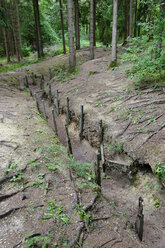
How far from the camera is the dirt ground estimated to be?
11.8ft

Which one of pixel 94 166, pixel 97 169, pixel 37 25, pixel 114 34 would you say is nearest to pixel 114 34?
pixel 114 34

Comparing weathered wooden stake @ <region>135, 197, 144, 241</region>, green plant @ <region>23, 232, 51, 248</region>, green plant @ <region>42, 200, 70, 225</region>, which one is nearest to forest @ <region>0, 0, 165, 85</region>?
weathered wooden stake @ <region>135, 197, 144, 241</region>

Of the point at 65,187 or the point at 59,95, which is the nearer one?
the point at 65,187

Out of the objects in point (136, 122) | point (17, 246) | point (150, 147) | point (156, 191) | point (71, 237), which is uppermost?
point (136, 122)

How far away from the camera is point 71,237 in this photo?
3395 millimetres

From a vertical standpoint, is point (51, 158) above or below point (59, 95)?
below

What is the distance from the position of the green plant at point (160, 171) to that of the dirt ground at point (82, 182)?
18cm

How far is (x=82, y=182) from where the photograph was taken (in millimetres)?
5188

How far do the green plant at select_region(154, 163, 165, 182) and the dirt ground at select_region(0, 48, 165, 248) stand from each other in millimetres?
183

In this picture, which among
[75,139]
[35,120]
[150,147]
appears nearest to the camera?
[150,147]

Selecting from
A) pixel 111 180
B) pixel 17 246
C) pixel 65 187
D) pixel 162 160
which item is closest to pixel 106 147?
pixel 111 180

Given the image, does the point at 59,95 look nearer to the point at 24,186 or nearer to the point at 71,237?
the point at 24,186

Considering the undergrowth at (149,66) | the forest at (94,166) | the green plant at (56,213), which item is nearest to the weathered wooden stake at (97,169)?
the forest at (94,166)

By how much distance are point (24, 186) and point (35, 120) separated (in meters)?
5.01
